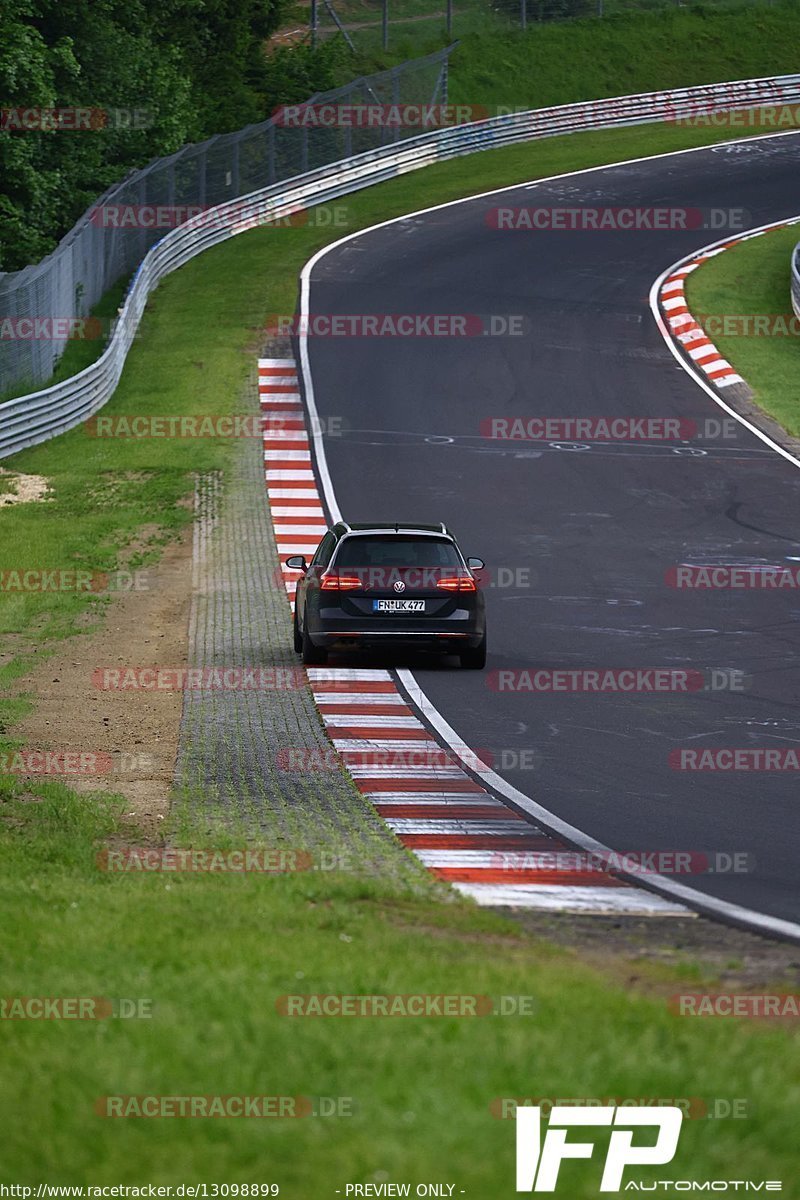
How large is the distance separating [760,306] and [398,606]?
1013 inches

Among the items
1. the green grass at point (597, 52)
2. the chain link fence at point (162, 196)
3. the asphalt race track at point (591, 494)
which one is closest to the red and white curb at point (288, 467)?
the asphalt race track at point (591, 494)

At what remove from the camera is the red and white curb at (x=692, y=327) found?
37.4 m

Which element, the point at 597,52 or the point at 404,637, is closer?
the point at 404,637

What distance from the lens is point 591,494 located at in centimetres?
2919

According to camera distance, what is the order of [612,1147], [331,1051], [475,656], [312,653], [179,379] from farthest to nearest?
[179,379], [312,653], [475,656], [331,1051], [612,1147]

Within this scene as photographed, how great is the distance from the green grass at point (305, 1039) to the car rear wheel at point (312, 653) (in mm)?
7001

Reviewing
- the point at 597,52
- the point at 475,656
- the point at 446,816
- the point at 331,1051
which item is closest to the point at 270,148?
the point at 597,52

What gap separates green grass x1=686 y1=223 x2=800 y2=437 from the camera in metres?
36.1

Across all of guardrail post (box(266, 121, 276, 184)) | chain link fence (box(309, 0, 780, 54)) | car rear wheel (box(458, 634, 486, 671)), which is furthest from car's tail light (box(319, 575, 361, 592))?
chain link fence (box(309, 0, 780, 54))

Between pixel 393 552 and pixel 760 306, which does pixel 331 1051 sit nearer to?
pixel 393 552

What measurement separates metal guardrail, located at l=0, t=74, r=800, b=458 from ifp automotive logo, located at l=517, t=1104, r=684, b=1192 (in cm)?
2743

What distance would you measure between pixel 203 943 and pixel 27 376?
2755cm

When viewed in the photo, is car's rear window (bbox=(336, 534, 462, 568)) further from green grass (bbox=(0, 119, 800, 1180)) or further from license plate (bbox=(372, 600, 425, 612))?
green grass (bbox=(0, 119, 800, 1180))

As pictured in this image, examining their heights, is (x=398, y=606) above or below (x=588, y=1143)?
below
